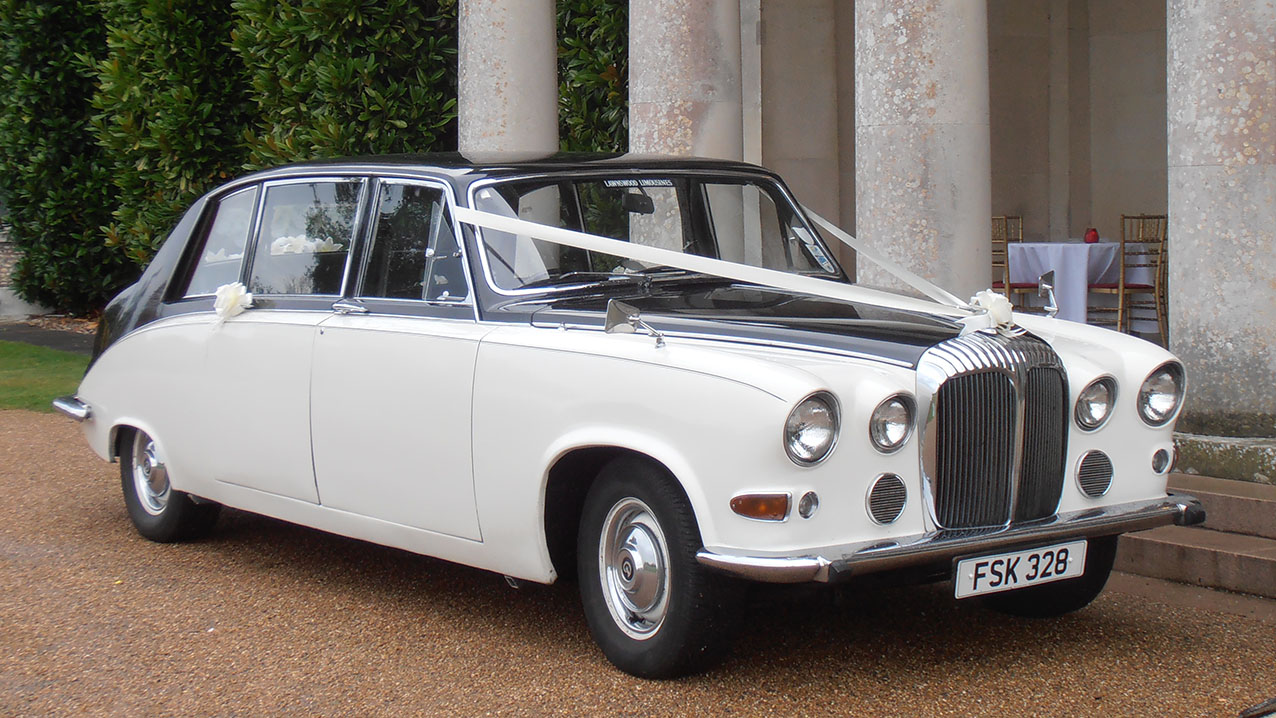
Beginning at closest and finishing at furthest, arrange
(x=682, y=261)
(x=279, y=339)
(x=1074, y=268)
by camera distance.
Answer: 1. (x=682, y=261)
2. (x=279, y=339)
3. (x=1074, y=268)

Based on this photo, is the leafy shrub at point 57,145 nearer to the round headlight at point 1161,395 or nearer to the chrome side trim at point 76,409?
the chrome side trim at point 76,409

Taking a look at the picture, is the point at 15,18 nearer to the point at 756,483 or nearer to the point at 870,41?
the point at 870,41

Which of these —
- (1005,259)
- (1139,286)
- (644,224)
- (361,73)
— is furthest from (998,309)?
(361,73)

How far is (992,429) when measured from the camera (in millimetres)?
4180

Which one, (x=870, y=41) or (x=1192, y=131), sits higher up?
(x=870, y=41)

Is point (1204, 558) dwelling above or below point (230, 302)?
below

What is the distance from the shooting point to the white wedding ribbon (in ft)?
15.7

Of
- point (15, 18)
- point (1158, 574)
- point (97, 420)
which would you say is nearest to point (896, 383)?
point (1158, 574)

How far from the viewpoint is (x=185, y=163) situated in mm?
15672

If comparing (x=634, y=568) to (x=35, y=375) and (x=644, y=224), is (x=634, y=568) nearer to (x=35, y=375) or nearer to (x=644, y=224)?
(x=644, y=224)

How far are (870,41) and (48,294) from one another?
1568 cm

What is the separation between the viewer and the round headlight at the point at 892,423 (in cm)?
390

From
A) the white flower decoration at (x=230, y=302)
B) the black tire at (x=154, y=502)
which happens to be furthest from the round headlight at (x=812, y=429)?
the black tire at (x=154, y=502)

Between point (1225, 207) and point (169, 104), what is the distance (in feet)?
41.3
